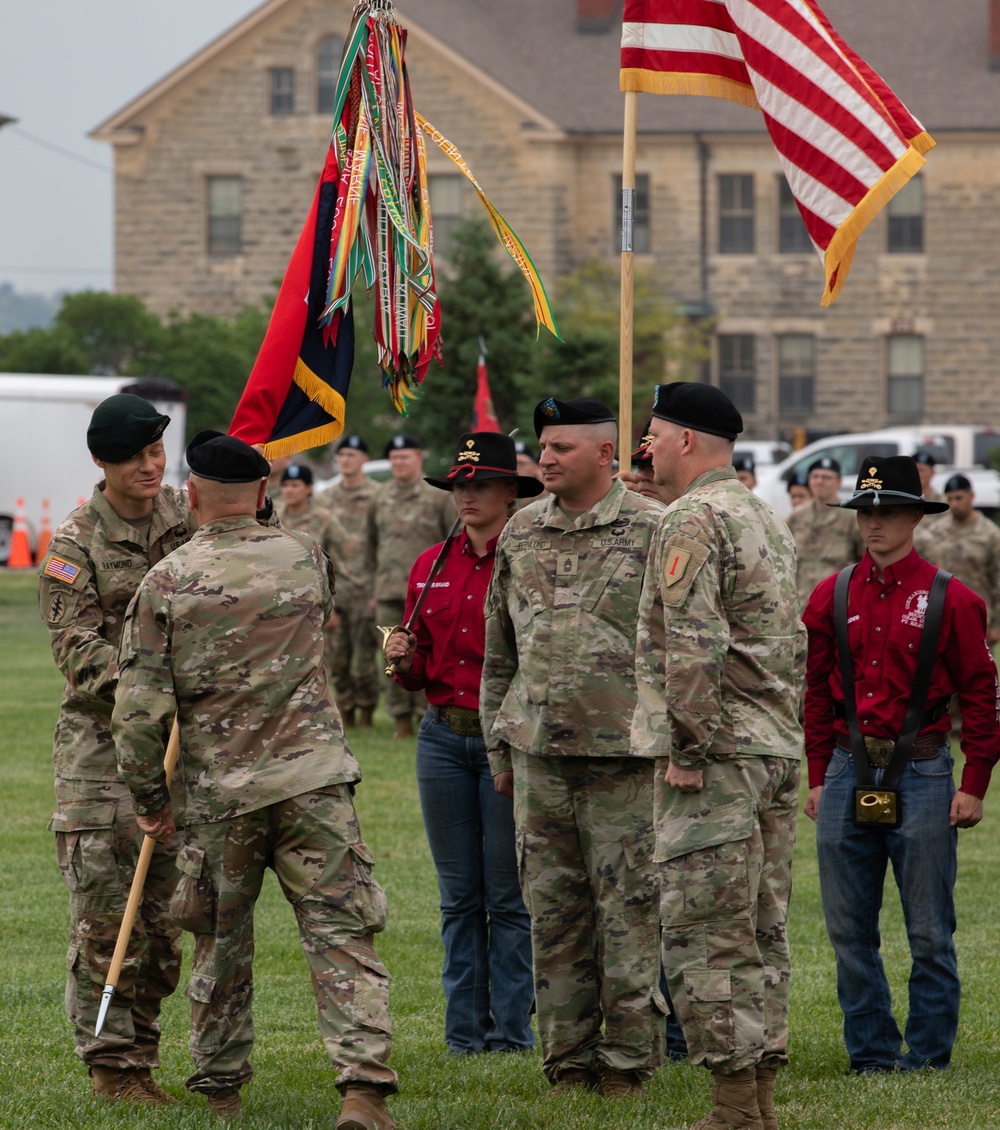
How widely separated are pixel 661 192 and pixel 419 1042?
141 ft

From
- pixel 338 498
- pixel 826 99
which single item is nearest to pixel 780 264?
pixel 338 498

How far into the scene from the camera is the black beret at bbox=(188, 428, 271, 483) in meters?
5.89

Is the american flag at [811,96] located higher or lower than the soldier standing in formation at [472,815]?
higher

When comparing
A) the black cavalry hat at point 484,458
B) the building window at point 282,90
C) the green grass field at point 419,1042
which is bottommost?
the green grass field at point 419,1042

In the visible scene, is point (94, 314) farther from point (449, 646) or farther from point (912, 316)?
point (449, 646)

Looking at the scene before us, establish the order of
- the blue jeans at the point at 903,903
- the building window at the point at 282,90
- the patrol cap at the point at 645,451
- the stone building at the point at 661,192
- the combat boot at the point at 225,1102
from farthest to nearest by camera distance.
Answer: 1. the building window at the point at 282,90
2. the stone building at the point at 661,192
3. the blue jeans at the point at 903,903
4. the patrol cap at the point at 645,451
5. the combat boot at the point at 225,1102

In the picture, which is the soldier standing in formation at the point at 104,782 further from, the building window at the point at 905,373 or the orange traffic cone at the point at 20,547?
the building window at the point at 905,373

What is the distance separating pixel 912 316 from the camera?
48.2 metres

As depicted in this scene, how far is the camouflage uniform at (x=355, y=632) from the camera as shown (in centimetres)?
1572

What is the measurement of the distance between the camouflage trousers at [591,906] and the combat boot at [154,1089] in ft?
4.31

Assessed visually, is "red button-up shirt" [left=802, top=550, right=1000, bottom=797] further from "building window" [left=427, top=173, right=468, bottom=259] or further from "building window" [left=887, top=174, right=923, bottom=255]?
"building window" [left=887, top=174, right=923, bottom=255]

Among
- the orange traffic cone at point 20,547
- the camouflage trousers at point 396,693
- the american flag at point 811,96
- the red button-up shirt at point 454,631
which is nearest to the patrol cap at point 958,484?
the camouflage trousers at point 396,693

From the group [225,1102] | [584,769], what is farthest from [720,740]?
[225,1102]

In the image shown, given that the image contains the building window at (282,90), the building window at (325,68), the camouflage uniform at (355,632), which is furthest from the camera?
the building window at (282,90)
